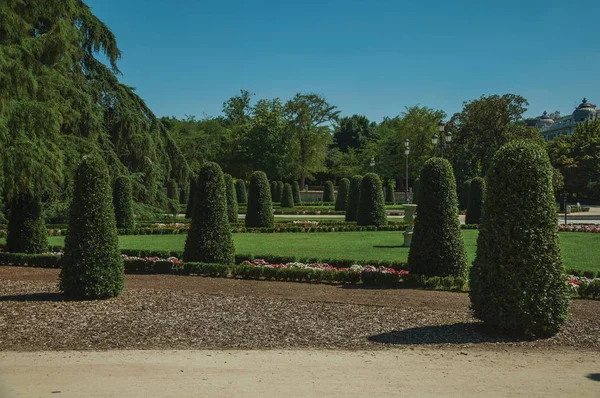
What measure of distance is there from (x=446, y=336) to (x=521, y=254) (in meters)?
1.26

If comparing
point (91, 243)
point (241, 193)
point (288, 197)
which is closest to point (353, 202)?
point (288, 197)

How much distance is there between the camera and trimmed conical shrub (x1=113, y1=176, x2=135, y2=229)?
22031mm

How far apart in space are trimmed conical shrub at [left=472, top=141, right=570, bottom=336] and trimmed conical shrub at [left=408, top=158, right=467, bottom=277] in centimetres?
352

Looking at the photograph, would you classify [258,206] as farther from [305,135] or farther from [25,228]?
[305,135]

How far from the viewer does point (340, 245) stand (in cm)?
1786

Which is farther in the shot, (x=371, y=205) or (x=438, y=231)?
(x=371, y=205)

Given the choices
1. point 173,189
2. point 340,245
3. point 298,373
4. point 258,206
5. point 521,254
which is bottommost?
point 298,373

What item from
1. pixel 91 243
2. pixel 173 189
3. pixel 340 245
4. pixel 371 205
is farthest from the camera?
pixel 173 189

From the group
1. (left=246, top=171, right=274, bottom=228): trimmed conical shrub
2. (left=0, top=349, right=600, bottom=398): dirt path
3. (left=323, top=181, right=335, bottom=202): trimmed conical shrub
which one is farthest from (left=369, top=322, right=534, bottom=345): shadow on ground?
(left=323, top=181, right=335, bottom=202): trimmed conical shrub

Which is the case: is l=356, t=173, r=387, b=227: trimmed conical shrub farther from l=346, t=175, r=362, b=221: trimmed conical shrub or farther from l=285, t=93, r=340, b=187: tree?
l=285, t=93, r=340, b=187: tree

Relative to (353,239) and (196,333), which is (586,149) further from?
(196,333)

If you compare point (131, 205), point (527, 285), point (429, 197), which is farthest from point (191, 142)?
point (527, 285)

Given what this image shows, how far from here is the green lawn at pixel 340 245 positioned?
1517 centimetres

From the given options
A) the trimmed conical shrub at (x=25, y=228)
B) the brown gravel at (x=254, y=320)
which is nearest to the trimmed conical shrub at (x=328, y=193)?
the trimmed conical shrub at (x=25, y=228)
